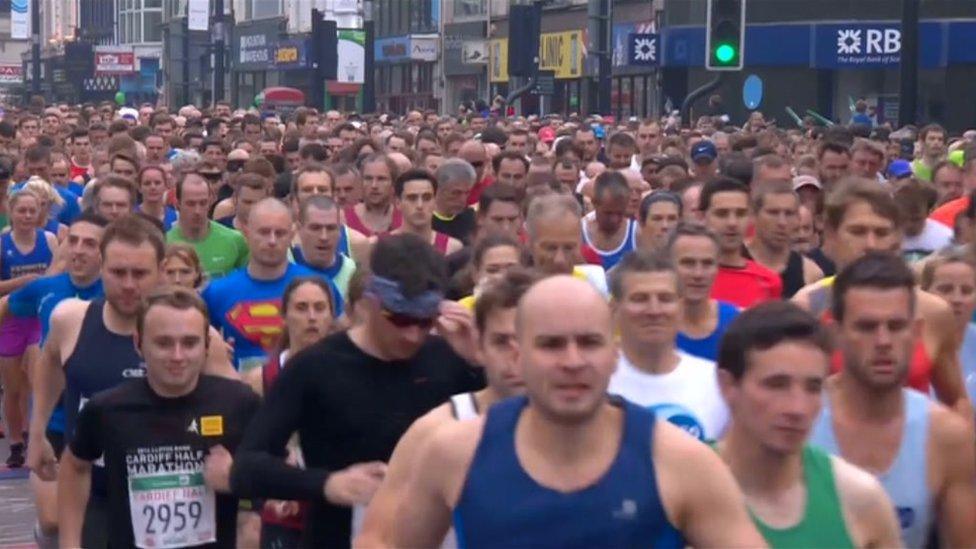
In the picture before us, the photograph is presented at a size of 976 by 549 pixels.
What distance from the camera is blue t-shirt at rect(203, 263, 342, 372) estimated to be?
898 centimetres

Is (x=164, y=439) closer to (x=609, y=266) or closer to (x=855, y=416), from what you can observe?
(x=855, y=416)

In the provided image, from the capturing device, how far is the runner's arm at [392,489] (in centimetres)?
456

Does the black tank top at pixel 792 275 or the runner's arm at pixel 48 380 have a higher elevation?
the black tank top at pixel 792 275

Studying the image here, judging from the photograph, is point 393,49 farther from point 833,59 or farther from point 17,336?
point 17,336

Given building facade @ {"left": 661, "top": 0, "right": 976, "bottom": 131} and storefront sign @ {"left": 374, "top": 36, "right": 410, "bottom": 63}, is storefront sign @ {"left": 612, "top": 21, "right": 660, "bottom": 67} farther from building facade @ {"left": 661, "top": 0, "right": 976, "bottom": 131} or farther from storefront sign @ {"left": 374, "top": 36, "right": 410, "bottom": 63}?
storefront sign @ {"left": 374, "top": 36, "right": 410, "bottom": 63}

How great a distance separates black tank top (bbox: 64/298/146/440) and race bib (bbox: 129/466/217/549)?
2.73ft

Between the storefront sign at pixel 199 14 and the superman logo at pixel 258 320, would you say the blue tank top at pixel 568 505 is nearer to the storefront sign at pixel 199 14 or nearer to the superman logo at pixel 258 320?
the superman logo at pixel 258 320

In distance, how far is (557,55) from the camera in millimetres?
49344

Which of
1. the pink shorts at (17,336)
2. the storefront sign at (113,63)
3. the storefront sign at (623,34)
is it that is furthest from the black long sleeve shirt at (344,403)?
the storefront sign at (113,63)

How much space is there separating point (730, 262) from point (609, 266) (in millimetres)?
1949

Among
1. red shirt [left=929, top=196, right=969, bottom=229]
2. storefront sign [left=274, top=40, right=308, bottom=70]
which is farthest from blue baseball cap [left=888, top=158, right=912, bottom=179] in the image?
storefront sign [left=274, top=40, right=308, bottom=70]

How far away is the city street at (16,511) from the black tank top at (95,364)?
9.76ft

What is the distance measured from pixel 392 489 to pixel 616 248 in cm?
634

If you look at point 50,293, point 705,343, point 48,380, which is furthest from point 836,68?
point 705,343
